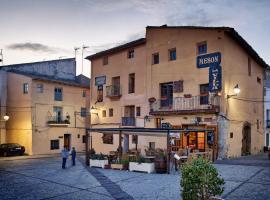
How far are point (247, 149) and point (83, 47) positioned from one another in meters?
23.5

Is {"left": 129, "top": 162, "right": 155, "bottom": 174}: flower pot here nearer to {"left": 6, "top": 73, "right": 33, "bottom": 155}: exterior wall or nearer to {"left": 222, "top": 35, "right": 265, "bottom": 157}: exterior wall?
{"left": 222, "top": 35, "right": 265, "bottom": 157}: exterior wall

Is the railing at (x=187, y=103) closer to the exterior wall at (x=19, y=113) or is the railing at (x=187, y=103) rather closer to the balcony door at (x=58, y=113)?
the balcony door at (x=58, y=113)

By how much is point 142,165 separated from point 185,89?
29.4ft

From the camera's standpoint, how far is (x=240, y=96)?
25.1m

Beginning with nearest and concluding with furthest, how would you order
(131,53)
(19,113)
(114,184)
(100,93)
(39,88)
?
1. (114,184)
2. (131,53)
3. (100,93)
4. (19,113)
5. (39,88)

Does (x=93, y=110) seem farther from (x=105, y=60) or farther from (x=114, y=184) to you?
(x=114, y=184)

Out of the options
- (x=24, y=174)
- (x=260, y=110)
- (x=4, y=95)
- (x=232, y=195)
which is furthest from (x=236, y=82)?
(x=4, y=95)

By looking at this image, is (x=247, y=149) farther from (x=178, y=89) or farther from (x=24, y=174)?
(x=24, y=174)

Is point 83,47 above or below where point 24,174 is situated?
above

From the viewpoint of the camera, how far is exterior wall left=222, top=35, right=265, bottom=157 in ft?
74.9

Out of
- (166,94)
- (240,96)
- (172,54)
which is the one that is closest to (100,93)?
(166,94)

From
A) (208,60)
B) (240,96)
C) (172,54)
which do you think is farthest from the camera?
(172,54)

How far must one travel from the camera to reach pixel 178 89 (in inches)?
974

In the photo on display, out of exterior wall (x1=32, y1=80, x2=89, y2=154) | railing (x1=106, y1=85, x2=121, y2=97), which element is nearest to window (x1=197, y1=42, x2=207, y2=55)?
railing (x1=106, y1=85, x2=121, y2=97)
